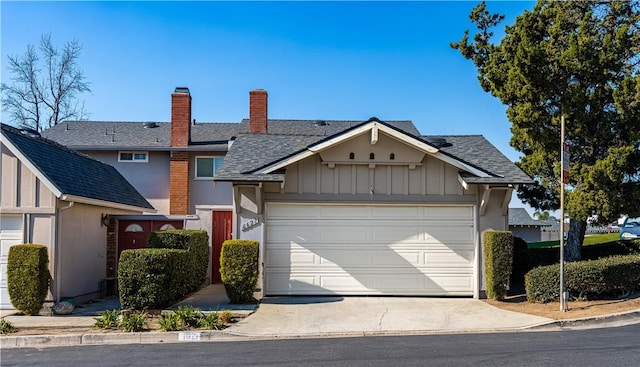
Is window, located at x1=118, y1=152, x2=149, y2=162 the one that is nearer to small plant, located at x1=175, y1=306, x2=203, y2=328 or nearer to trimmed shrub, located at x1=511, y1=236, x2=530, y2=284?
small plant, located at x1=175, y1=306, x2=203, y2=328

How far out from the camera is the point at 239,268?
12.4 metres

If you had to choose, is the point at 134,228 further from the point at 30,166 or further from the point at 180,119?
the point at 180,119

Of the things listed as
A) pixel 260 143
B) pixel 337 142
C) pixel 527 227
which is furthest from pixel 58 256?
pixel 527 227

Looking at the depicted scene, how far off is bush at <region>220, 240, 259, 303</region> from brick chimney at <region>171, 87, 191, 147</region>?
11159 millimetres

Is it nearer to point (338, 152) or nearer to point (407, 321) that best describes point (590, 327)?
point (407, 321)

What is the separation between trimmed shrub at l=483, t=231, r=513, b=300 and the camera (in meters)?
12.9

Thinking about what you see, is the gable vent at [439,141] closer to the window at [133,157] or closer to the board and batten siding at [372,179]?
the board and batten siding at [372,179]

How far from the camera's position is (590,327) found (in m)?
10.4

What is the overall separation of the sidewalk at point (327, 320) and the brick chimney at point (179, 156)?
9.09 metres

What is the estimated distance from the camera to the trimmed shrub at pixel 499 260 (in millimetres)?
12898

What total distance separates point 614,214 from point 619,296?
236 cm

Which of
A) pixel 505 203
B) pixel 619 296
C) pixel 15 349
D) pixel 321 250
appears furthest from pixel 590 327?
pixel 15 349

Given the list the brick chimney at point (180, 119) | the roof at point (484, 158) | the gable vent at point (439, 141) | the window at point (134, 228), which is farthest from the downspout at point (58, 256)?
the brick chimney at point (180, 119)

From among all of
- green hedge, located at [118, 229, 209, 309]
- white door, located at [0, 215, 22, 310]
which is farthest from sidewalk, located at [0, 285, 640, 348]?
white door, located at [0, 215, 22, 310]
